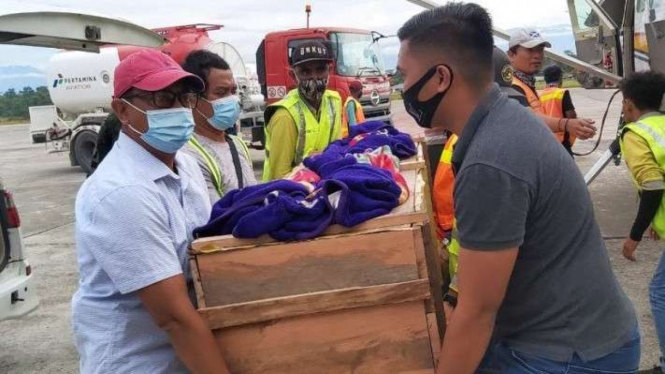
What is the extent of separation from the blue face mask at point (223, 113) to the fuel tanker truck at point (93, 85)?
10.8 m

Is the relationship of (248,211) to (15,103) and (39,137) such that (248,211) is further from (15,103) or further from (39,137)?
(15,103)

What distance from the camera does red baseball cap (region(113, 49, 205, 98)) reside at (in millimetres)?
1973

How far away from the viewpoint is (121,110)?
2043mm

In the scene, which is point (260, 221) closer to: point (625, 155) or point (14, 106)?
point (625, 155)

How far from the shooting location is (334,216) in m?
1.81

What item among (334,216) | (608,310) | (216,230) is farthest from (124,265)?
(608,310)

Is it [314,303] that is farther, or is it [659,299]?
[659,299]

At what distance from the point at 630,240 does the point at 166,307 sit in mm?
2994

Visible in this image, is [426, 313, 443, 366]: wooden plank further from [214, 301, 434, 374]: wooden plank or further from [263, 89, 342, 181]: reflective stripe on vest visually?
[263, 89, 342, 181]: reflective stripe on vest

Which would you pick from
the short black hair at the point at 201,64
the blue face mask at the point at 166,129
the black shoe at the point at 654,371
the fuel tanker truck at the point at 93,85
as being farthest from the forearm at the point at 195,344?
the fuel tanker truck at the point at 93,85

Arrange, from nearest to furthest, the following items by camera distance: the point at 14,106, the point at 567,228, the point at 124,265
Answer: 1. the point at 567,228
2. the point at 124,265
3. the point at 14,106

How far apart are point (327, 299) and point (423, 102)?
0.62 m

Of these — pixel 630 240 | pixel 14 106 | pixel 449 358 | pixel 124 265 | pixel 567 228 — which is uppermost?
pixel 567 228

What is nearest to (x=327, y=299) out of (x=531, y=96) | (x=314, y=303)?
(x=314, y=303)
